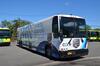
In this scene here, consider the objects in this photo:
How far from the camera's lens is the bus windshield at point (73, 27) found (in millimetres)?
15106

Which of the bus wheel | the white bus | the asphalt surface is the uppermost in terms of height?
the white bus

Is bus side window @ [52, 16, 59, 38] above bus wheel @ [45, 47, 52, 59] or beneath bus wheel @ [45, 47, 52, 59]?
above

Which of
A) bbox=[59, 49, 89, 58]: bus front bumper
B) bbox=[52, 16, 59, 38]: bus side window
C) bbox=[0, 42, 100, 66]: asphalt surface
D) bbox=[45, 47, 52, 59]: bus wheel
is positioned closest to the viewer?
bbox=[0, 42, 100, 66]: asphalt surface

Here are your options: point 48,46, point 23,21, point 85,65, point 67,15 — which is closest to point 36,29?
point 48,46

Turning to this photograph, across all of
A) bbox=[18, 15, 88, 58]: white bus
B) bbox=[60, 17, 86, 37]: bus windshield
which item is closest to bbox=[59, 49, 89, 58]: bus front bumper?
bbox=[18, 15, 88, 58]: white bus

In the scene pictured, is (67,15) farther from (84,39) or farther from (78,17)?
(84,39)

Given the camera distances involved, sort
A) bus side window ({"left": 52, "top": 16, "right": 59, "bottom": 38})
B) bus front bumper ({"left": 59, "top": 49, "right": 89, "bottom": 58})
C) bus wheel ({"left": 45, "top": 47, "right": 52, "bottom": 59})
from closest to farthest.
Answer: bus front bumper ({"left": 59, "top": 49, "right": 89, "bottom": 58}) → bus side window ({"left": 52, "top": 16, "right": 59, "bottom": 38}) → bus wheel ({"left": 45, "top": 47, "right": 52, "bottom": 59})

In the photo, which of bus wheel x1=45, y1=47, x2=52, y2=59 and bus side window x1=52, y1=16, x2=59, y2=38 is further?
bus wheel x1=45, y1=47, x2=52, y2=59

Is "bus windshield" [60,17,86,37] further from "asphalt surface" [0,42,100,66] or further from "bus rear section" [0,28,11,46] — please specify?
"bus rear section" [0,28,11,46]

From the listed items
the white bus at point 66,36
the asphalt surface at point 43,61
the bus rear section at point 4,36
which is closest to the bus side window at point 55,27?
the white bus at point 66,36

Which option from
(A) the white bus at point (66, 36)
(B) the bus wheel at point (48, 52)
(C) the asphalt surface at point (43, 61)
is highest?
(A) the white bus at point (66, 36)

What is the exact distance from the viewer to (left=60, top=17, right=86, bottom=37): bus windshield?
595 inches

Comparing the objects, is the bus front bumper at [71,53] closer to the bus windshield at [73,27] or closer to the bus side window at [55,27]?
the bus windshield at [73,27]

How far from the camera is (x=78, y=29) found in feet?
51.6
